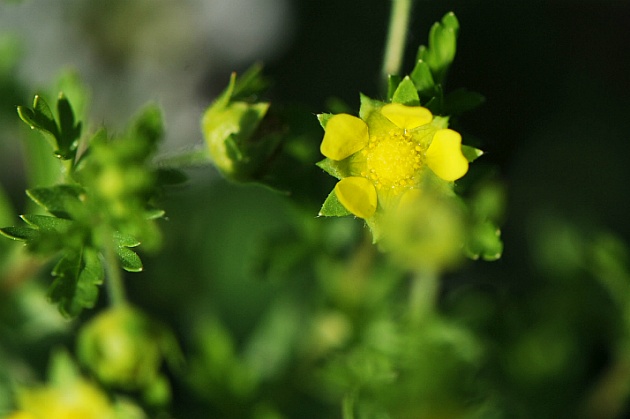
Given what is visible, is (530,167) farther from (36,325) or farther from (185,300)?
(36,325)

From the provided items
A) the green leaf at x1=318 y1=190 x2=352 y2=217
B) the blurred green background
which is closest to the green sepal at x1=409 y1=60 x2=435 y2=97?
the green leaf at x1=318 y1=190 x2=352 y2=217

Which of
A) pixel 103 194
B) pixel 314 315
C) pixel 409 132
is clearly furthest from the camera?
pixel 314 315

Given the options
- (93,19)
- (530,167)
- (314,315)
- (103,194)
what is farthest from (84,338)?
(530,167)

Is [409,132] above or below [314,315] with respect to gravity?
above

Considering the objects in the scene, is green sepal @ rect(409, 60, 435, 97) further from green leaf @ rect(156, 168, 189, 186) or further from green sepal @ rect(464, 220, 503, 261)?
green leaf @ rect(156, 168, 189, 186)

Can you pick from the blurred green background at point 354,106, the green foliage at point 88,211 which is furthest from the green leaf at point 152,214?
the blurred green background at point 354,106

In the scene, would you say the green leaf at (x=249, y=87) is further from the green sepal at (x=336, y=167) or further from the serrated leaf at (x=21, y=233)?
the serrated leaf at (x=21, y=233)
